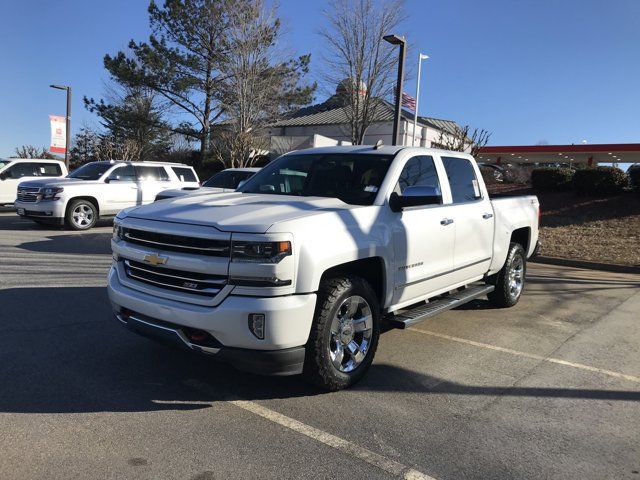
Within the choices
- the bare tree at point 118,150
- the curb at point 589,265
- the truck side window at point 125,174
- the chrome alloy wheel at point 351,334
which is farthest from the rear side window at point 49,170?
the bare tree at point 118,150

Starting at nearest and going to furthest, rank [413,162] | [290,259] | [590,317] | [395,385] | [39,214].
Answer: [290,259] → [395,385] → [413,162] → [590,317] → [39,214]

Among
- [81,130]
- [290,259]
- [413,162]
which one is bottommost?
[290,259]

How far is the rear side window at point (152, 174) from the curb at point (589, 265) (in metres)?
10.1

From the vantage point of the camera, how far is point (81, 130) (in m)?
41.8

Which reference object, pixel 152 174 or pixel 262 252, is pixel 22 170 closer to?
pixel 152 174

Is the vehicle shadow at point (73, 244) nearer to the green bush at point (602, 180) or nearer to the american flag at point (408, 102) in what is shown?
the american flag at point (408, 102)

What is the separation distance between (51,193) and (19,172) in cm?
526

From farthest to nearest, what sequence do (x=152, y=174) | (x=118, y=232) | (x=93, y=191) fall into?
(x=152, y=174) → (x=93, y=191) → (x=118, y=232)

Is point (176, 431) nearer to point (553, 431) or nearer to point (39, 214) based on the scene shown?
point (553, 431)

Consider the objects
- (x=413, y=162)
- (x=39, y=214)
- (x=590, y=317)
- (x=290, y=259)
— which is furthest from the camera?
(x=39, y=214)

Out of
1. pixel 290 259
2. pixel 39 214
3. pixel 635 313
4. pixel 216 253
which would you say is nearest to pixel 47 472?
pixel 216 253

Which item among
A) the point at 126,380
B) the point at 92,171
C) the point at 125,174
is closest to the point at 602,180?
the point at 125,174

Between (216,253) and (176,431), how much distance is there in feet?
3.82

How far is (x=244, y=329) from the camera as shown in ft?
10.8
